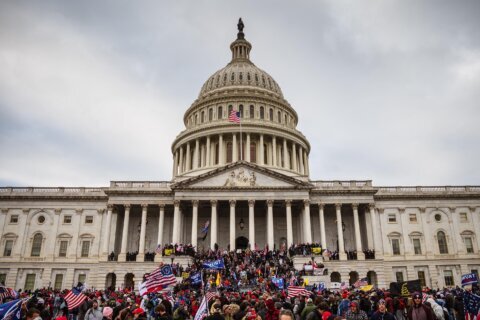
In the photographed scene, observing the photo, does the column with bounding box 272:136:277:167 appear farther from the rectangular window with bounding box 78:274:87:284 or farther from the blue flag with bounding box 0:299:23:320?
the blue flag with bounding box 0:299:23:320

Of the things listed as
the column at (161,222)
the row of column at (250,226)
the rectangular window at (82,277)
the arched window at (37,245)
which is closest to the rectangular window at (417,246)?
the row of column at (250,226)

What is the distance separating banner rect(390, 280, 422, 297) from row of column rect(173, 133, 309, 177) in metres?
44.8

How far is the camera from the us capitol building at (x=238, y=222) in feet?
160

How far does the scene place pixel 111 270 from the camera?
Answer: 4603cm

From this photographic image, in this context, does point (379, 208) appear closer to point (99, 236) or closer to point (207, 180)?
point (207, 180)

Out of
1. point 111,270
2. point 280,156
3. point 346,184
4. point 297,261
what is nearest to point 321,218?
point 346,184

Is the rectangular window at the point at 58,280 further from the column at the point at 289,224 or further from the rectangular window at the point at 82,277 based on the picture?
the column at the point at 289,224

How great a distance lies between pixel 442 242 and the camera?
52.3 m

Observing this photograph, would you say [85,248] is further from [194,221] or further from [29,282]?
[194,221]

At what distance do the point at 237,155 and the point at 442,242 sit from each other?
31700 millimetres

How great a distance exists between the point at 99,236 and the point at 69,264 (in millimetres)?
4959

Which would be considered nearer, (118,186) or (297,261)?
(297,261)

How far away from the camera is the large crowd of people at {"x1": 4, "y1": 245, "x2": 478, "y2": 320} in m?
10.2

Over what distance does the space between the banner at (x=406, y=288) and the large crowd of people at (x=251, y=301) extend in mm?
376
